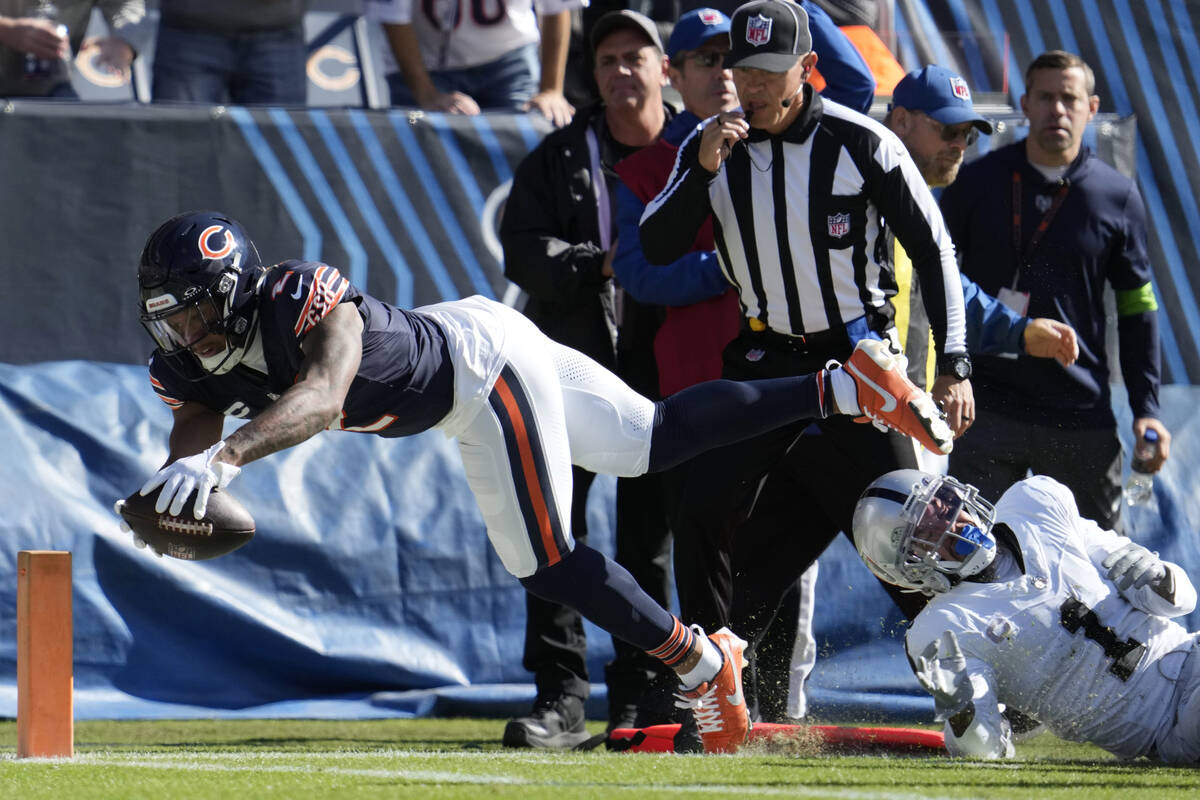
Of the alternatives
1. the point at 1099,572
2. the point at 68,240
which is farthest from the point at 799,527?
the point at 68,240

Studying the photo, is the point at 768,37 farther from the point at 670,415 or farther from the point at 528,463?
the point at 528,463

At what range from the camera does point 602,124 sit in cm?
549

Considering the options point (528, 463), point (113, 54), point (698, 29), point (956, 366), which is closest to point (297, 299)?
point (528, 463)

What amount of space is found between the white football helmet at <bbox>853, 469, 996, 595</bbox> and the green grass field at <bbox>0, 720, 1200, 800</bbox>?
474mm

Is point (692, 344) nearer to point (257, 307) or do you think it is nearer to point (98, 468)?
point (257, 307)

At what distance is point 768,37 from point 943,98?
0.81m

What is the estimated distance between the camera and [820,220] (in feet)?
14.6

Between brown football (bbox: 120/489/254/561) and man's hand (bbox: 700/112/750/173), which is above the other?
man's hand (bbox: 700/112/750/173)

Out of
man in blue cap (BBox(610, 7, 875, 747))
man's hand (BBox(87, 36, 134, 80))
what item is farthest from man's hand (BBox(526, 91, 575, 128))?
man's hand (BBox(87, 36, 134, 80))

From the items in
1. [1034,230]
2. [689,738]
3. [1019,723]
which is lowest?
[1019,723]

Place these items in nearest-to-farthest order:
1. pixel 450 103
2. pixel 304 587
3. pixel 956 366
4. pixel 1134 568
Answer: pixel 1134 568 < pixel 956 366 < pixel 304 587 < pixel 450 103

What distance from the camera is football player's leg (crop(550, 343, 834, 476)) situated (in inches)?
167

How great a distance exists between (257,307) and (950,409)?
186cm

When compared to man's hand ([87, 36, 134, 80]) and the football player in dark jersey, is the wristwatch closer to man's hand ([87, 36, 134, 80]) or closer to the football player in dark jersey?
the football player in dark jersey
